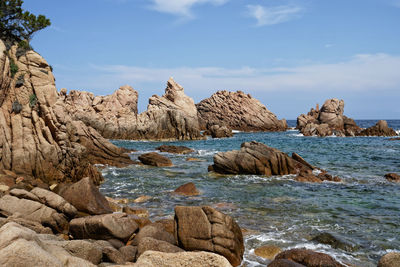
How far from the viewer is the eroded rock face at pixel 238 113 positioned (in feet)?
383

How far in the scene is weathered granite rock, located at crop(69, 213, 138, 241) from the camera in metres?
11.0

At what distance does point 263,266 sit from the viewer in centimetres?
1021

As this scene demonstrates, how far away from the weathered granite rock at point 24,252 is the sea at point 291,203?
22.1 ft

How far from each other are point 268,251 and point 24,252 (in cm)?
858

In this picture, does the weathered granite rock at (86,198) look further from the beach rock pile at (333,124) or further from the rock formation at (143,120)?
the beach rock pile at (333,124)

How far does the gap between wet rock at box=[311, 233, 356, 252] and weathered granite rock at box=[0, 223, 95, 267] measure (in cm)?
969

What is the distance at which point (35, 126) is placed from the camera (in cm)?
2070

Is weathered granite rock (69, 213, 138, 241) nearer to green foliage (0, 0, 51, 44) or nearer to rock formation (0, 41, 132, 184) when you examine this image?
rock formation (0, 41, 132, 184)

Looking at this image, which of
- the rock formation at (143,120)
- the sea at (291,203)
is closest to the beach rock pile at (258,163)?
the sea at (291,203)

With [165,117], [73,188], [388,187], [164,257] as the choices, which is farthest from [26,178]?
[165,117]

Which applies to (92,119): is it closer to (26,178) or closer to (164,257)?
(26,178)

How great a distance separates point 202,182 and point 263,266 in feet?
48.3

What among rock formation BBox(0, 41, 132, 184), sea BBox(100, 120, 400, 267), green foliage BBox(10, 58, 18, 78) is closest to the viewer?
sea BBox(100, 120, 400, 267)

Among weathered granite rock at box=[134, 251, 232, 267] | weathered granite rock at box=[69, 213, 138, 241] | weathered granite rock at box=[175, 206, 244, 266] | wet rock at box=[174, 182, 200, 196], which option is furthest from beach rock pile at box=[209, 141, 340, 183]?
weathered granite rock at box=[134, 251, 232, 267]
